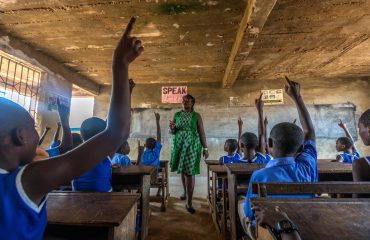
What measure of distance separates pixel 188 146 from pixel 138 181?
1.37 meters

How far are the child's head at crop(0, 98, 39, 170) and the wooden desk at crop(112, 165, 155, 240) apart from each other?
1411 millimetres

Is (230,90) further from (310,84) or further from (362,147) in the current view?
(362,147)

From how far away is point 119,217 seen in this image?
0.94 meters

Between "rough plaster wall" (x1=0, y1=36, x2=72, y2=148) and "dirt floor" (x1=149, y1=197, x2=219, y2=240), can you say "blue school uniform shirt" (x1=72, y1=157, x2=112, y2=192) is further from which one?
"rough plaster wall" (x1=0, y1=36, x2=72, y2=148)

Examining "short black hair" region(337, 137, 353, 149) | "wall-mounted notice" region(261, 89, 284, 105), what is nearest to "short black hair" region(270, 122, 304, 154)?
"short black hair" region(337, 137, 353, 149)

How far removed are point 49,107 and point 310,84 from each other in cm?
661

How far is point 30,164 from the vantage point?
68 cm

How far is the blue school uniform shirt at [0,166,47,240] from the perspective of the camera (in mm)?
640

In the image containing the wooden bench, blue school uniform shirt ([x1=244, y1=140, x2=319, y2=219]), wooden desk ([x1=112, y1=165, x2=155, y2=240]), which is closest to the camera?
the wooden bench

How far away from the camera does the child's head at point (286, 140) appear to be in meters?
1.50

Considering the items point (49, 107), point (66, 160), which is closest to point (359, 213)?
point (66, 160)

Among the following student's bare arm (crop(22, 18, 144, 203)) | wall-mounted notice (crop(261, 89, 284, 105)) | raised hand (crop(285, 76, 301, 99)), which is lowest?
student's bare arm (crop(22, 18, 144, 203))

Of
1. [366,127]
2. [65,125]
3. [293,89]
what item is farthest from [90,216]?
[366,127]

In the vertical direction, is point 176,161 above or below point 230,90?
below
